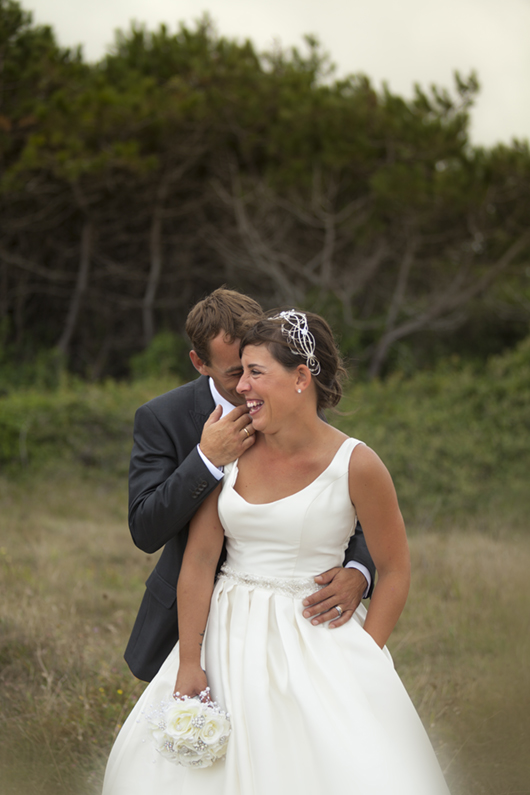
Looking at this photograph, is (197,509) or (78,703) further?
(78,703)

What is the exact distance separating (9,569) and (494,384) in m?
9.30

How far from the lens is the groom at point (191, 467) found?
2301mm

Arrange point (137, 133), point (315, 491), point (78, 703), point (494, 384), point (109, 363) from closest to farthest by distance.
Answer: point (315, 491) < point (78, 703) < point (494, 384) < point (137, 133) < point (109, 363)

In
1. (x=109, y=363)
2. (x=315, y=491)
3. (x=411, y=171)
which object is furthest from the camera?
(x=109, y=363)

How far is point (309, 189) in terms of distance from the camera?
53.4ft

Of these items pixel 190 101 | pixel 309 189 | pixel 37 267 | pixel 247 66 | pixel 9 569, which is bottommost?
pixel 9 569

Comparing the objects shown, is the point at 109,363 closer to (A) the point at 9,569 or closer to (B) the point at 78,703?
(A) the point at 9,569

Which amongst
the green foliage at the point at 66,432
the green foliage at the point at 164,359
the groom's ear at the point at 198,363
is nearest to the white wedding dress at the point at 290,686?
the groom's ear at the point at 198,363

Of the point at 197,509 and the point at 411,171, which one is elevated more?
the point at 411,171

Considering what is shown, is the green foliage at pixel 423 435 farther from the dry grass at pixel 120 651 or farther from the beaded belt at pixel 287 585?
the beaded belt at pixel 287 585

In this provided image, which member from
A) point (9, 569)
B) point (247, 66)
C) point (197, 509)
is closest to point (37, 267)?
point (247, 66)

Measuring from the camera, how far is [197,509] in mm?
2393

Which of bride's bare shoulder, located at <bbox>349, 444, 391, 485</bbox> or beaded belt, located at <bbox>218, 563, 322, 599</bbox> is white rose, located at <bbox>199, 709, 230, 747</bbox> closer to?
beaded belt, located at <bbox>218, 563, 322, 599</bbox>

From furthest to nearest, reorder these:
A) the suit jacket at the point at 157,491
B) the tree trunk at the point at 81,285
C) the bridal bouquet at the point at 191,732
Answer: the tree trunk at the point at 81,285 → the suit jacket at the point at 157,491 → the bridal bouquet at the point at 191,732
